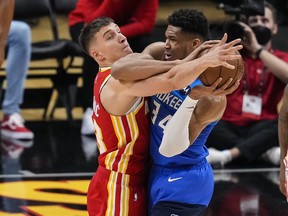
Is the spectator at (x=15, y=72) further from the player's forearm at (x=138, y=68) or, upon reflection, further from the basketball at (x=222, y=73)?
the basketball at (x=222, y=73)

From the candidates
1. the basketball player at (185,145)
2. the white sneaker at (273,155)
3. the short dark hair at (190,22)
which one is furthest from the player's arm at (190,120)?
the white sneaker at (273,155)

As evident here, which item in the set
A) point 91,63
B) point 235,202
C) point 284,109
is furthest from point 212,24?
point 284,109

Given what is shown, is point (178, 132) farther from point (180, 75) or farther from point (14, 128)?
point (14, 128)

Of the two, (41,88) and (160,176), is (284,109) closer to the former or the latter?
(160,176)

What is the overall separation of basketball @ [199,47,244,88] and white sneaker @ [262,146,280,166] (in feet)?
12.4

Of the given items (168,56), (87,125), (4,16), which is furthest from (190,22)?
(87,125)

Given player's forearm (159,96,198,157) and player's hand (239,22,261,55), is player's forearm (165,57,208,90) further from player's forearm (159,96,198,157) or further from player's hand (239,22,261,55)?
player's hand (239,22,261,55)

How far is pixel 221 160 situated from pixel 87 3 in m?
2.02

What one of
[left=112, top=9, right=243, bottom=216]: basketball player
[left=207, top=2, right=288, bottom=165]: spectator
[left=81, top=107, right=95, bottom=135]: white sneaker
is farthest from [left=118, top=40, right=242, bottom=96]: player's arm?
[left=81, top=107, right=95, bottom=135]: white sneaker

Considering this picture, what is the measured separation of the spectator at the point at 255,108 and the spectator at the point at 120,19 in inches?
38.3

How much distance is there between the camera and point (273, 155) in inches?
293

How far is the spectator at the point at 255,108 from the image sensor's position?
738cm

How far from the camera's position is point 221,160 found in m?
7.28

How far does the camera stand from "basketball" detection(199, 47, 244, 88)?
370 centimetres
